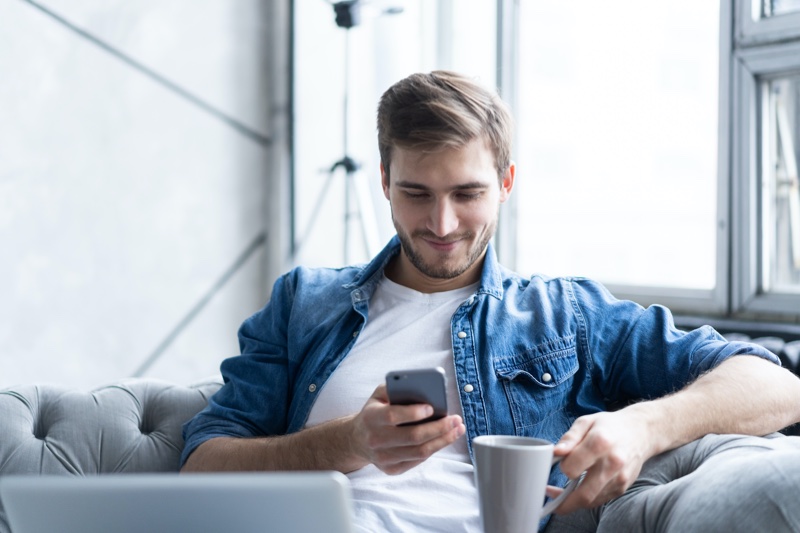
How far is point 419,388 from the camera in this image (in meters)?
0.93

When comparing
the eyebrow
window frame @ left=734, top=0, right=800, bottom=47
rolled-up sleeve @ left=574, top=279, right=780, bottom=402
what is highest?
window frame @ left=734, top=0, right=800, bottom=47

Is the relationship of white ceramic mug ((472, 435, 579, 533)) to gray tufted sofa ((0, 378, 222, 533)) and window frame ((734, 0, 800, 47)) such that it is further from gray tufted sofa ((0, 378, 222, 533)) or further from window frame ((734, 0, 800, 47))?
window frame ((734, 0, 800, 47))

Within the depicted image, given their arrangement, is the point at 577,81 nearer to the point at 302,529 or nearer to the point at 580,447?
the point at 580,447

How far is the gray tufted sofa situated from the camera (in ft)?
4.46

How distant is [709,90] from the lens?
2.40 meters

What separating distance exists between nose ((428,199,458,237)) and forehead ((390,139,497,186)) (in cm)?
4

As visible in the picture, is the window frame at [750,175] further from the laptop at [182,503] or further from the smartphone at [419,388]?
the laptop at [182,503]

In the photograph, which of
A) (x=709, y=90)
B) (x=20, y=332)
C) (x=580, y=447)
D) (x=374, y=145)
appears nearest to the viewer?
(x=580, y=447)

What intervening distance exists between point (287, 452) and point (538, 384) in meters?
0.40

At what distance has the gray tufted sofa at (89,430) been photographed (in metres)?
1.36

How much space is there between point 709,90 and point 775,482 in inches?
67.7

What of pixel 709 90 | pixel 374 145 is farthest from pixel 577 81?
pixel 374 145

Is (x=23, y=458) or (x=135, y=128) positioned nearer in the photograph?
(x=23, y=458)

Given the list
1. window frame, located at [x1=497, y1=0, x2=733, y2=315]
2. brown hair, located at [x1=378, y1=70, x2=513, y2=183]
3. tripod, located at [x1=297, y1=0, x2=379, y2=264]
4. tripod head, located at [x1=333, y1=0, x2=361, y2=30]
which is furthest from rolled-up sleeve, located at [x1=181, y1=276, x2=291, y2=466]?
tripod head, located at [x1=333, y1=0, x2=361, y2=30]
